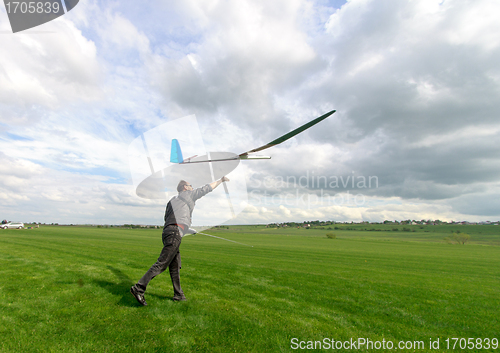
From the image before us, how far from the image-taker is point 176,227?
5.95m

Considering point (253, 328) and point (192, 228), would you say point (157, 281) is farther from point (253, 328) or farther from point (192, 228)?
point (253, 328)

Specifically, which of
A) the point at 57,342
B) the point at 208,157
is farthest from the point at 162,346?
the point at 208,157

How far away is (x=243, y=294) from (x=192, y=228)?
258cm

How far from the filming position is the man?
18.9 feet

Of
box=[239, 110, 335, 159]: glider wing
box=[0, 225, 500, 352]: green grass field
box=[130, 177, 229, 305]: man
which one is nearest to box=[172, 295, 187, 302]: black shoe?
box=[130, 177, 229, 305]: man

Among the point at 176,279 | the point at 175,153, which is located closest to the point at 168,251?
the point at 176,279

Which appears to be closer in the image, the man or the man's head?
the man

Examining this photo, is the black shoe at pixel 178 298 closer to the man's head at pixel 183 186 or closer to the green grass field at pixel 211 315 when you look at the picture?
the green grass field at pixel 211 315

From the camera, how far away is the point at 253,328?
4703mm

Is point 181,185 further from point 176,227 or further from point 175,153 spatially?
point 176,227

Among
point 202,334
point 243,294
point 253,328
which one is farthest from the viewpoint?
point 243,294

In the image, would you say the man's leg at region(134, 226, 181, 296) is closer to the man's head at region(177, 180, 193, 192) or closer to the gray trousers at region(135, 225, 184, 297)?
the gray trousers at region(135, 225, 184, 297)

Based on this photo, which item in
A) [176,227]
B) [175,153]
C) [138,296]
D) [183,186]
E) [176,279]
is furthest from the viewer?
[175,153]

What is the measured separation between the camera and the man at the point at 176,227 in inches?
227
